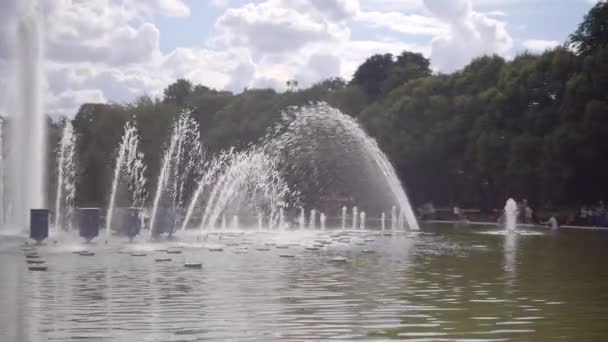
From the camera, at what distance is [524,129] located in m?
69.0

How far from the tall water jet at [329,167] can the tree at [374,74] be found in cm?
1117

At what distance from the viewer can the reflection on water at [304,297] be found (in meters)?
13.1

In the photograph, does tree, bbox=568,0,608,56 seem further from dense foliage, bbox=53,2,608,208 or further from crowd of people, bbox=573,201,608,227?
crowd of people, bbox=573,201,608,227

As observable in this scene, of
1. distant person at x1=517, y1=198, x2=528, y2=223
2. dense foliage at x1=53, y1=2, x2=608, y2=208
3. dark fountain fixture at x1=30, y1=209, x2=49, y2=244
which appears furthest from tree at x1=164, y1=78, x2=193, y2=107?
dark fountain fixture at x1=30, y1=209, x2=49, y2=244

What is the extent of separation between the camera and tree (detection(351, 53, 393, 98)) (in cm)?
11200

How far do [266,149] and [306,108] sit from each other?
6.43 metres

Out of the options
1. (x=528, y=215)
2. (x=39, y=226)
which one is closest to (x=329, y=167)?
(x=528, y=215)

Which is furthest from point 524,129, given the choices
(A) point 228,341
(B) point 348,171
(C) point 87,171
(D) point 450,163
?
(A) point 228,341

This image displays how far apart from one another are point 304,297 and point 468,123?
6326cm

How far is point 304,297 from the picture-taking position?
1705 cm

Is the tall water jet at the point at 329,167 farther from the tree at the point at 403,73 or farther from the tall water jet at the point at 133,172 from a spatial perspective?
the tall water jet at the point at 133,172

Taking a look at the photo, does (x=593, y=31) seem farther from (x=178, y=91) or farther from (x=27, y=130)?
(x=178, y=91)

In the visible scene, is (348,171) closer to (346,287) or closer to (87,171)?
(87,171)

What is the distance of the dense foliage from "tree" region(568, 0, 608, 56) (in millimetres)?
67
